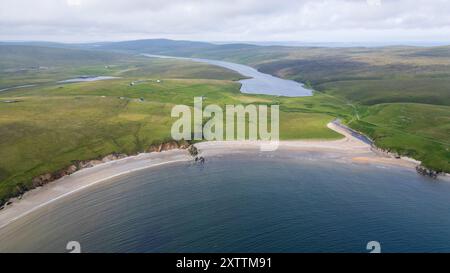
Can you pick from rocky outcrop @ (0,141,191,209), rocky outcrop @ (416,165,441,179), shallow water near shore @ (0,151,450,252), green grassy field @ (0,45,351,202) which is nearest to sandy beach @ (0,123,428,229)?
rocky outcrop @ (0,141,191,209)

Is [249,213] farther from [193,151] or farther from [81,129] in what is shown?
[81,129]

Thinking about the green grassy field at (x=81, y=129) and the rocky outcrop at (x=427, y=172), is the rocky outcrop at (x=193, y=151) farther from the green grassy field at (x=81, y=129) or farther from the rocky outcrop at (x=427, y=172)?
the rocky outcrop at (x=427, y=172)

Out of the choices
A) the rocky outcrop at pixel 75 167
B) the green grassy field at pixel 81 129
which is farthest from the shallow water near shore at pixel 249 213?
the green grassy field at pixel 81 129

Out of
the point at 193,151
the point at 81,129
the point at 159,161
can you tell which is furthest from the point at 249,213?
the point at 81,129

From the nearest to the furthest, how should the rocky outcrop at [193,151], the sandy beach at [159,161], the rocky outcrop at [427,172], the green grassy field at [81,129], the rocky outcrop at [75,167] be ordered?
the sandy beach at [159,161]
the rocky outcrop at [75,167]
the rocky outcrop at [427,172]
the green grassy field at [81,129]
the rocky outcrop at [193,151]

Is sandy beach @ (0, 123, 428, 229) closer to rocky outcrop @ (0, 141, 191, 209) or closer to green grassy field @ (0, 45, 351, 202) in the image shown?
rocky outcrop @ (0, 141, 191, 209)
